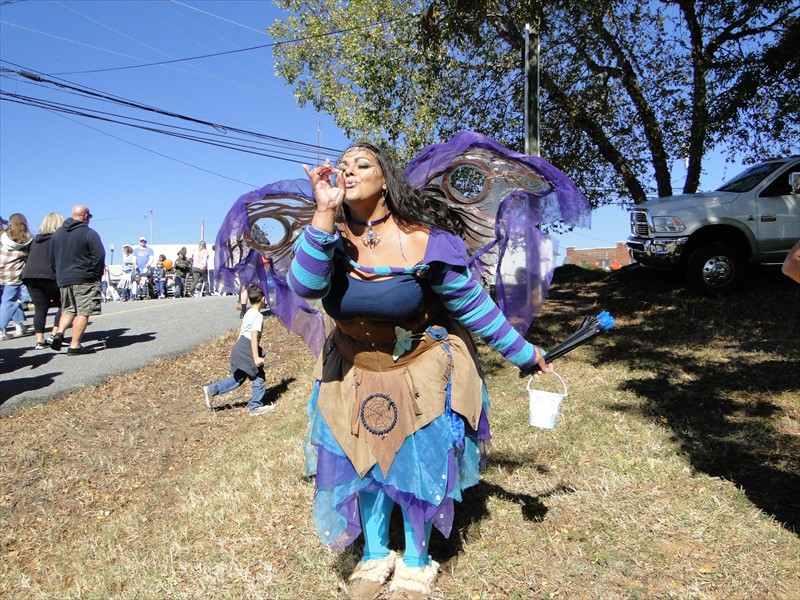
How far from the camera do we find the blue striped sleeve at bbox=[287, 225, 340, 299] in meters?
2.36

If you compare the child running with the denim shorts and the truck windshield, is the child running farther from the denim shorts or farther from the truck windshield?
the truck windshield

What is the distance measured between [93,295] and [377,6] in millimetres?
7718

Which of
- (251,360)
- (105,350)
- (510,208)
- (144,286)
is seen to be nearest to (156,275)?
(144,286)

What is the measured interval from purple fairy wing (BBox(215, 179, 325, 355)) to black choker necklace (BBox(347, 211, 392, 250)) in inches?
26.9

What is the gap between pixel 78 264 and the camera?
26.3ft

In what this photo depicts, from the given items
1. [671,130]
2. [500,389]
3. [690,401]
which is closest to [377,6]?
[671,130]

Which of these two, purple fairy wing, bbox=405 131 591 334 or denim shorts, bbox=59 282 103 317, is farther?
denim shorts, bbox=59 282 103 317

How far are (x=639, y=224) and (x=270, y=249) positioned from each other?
7738mm

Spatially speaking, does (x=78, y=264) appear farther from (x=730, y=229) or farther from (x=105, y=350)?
(x=730, y=229)

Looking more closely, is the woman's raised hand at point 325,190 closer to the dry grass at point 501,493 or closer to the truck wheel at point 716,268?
the dry grass at point 501,493

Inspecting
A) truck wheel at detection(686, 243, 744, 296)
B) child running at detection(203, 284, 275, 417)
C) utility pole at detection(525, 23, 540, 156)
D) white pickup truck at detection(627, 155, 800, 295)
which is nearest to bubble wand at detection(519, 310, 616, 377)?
child running at detection(203, 284, 275, 417)

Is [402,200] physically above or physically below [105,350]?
above

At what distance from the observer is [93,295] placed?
8.13 meters

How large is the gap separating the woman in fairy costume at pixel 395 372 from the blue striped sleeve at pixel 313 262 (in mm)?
154
